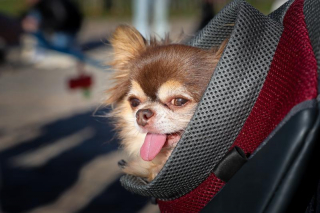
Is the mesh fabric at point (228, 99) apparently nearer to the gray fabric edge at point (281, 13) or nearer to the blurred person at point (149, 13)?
the gray fabric edge at point (281, 13)

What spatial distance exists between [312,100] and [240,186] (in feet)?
1.11

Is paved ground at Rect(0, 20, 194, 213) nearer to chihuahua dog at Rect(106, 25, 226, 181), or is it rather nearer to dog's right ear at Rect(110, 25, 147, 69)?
dog's right ear at Rect(110, 25, 147, 69)

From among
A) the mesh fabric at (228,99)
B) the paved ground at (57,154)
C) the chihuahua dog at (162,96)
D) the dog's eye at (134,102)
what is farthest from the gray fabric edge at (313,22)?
the paved ground at (57,154)

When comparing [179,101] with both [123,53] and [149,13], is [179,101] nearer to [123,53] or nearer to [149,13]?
[123,53]

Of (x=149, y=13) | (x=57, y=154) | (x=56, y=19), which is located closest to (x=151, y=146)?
(x=57, y=154)

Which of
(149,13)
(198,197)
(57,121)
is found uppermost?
(149,13)

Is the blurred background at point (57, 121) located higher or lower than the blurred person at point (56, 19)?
lower

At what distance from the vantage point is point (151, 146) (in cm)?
218

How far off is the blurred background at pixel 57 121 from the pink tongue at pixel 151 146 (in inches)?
23.8

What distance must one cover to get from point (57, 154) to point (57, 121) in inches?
62.8

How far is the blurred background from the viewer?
445 centimetres

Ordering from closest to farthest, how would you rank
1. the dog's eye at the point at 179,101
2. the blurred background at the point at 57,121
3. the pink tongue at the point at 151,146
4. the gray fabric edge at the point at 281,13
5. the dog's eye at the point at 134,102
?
the gray fabric edge at the point at 281,13
the pink tongue at the point at 151,146
the dog's eye at the point at 179,101
the dog's eye at the point at 134,102
the blurred background at the point at 57,121

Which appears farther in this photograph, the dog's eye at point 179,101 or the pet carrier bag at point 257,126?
the dog's eye at point 179,101

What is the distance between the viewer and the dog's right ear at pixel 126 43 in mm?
2541
